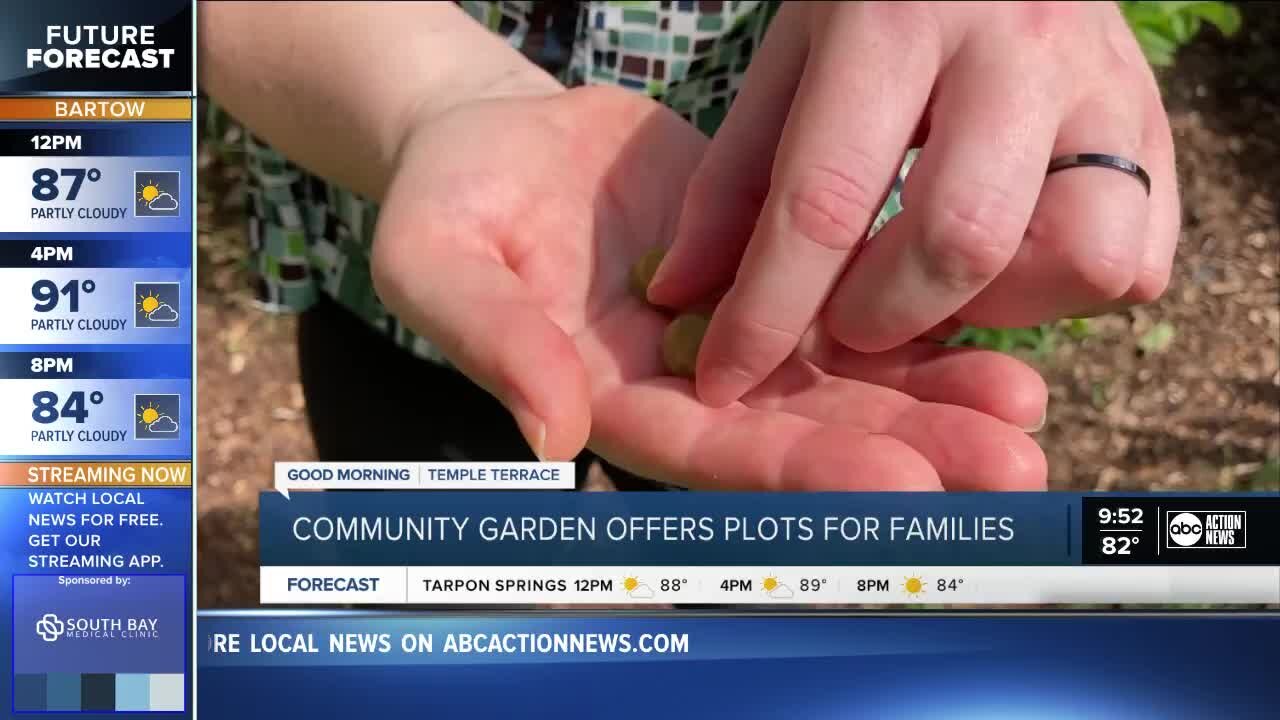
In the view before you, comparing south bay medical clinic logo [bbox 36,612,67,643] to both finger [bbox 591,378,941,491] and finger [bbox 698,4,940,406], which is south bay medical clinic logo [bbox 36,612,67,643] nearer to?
finger [bbox 591,378,941,491]

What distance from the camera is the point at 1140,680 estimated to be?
2.57 feet

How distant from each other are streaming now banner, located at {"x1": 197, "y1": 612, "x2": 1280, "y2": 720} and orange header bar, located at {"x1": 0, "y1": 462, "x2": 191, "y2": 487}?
100 mm

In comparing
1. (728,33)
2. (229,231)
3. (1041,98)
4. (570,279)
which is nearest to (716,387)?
(570,279)

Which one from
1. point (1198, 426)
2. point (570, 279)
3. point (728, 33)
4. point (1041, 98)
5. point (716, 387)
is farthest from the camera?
point (1198, 426)

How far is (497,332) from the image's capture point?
31.1 inches

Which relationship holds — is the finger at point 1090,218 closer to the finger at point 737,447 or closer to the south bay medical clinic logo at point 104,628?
the finger at point 737,447

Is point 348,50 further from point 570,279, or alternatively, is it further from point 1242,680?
point 1242,680

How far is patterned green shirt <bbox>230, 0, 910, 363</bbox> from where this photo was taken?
1.03 m

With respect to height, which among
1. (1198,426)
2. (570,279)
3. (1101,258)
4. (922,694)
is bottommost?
(1198,426)

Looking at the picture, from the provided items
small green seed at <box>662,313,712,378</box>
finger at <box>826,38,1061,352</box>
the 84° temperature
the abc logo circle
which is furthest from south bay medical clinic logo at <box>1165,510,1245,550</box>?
the 84° temperature

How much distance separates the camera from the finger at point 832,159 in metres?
0.69

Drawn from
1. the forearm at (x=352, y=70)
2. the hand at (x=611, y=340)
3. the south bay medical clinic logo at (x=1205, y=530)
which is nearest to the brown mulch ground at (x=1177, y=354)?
the forearm at (x=352, y=70)

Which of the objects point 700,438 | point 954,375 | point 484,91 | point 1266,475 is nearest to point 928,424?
point 954,375

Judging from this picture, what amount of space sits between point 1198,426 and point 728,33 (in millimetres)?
992
